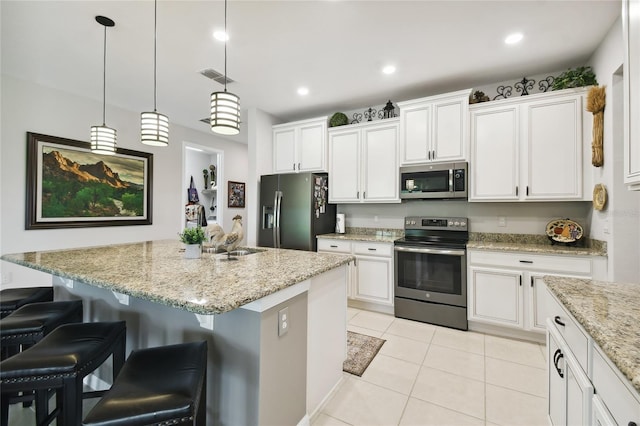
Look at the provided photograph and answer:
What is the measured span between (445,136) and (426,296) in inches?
73.4

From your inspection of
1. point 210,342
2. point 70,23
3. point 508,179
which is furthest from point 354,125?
point 210,342

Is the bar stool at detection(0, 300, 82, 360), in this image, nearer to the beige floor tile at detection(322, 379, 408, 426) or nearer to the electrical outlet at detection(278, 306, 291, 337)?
the electrical outlet at detection(278, 306, 291, 337)

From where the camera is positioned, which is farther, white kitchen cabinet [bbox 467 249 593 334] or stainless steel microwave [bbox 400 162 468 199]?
stainless steel microwave [bbox 400 162 468 199]

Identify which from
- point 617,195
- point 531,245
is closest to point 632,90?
point 617,195

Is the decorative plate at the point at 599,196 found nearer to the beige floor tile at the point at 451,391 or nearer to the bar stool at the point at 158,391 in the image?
the beige floor tile at the point at 451,391

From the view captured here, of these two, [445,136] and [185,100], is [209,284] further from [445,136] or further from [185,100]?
[185,100]

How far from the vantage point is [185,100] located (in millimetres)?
3992

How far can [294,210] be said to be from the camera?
13.1 feet

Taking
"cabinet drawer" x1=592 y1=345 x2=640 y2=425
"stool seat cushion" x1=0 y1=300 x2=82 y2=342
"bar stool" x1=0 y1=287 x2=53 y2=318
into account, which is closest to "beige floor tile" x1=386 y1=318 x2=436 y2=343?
"cabinet drawer" x1=592 y1=345 x2=640 y2=425

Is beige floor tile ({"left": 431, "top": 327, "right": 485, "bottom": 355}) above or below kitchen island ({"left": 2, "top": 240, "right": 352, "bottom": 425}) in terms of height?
below

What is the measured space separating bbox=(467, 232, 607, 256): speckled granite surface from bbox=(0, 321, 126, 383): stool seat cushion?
311cm

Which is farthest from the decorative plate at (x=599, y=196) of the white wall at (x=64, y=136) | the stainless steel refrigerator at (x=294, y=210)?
the white wall at (x=64, y=136)

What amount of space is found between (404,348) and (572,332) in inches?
67.6

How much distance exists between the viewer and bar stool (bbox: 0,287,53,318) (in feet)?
6.49
